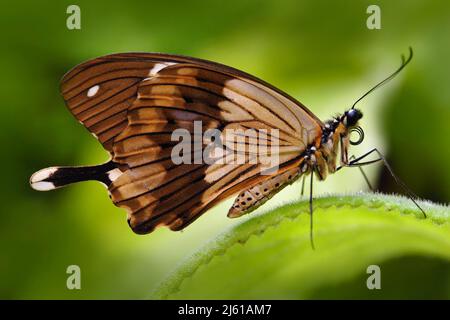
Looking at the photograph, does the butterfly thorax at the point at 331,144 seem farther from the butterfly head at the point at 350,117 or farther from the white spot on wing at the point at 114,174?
the white spot on wing at the point at 114,174

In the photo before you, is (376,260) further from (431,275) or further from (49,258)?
(49,258)

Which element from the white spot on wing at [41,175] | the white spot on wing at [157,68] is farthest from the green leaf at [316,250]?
the white spot on wing at [41,175]

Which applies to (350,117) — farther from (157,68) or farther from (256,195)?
(157,68)

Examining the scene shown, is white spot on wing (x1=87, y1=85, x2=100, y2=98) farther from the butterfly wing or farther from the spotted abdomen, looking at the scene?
the spotted abdomen

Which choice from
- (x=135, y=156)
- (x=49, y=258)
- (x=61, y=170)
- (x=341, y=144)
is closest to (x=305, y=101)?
(x=341, y=144)

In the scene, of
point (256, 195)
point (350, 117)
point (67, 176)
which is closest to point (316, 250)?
point (256, 195)
